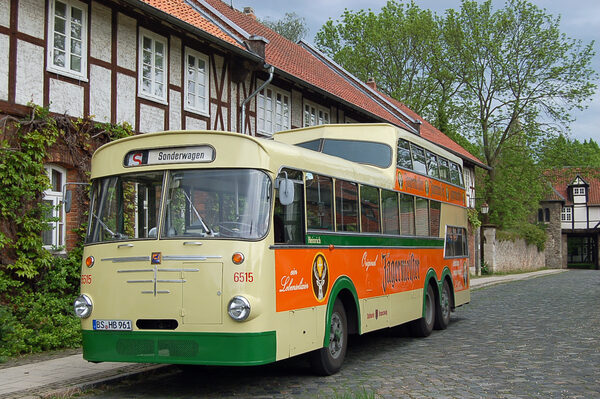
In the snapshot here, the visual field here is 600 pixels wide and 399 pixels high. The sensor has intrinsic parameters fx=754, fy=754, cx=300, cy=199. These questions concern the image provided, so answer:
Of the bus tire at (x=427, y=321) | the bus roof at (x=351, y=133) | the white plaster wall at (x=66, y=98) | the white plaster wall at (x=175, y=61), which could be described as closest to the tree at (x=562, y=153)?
the white plaster wall at (x=175, y=61)

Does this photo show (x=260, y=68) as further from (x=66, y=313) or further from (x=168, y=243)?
(x=168, y=243)

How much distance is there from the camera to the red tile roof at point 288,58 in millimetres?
18781

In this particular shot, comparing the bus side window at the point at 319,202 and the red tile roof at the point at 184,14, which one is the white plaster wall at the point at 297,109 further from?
the bus side window at the point at 319,202

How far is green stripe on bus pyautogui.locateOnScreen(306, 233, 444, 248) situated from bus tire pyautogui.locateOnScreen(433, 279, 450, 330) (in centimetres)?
95

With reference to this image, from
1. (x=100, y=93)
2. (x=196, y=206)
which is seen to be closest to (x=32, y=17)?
(x=100, y=93)

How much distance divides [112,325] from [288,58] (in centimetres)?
2108

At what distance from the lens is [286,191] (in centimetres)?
773

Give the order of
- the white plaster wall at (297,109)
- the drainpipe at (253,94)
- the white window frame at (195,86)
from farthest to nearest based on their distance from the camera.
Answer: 1. the white plaster wall at (297,109)
2. the drainpipe at (253,94)
3. the white window frame at (195,86)

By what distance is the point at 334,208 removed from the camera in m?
9.44

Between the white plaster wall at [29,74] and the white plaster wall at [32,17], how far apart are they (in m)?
0.25

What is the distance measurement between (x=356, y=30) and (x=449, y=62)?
269 inches

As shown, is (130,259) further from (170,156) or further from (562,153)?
(562,153)

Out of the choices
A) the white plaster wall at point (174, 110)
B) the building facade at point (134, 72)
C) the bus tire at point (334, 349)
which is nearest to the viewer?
the bus tire at point (334, 349)

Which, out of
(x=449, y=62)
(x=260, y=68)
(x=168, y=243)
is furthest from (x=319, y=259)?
(x=449, y=62)
